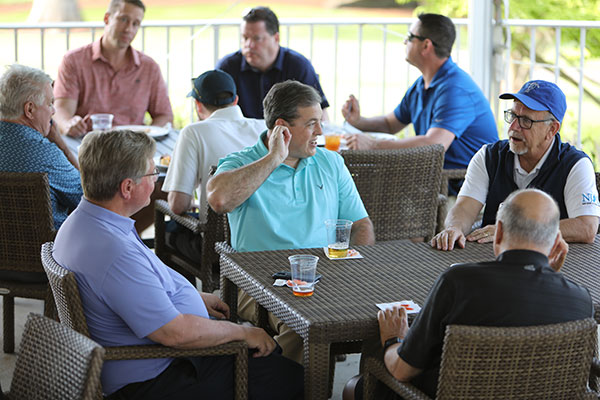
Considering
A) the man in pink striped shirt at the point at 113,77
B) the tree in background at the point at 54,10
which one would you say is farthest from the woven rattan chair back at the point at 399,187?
the tree in background at the point at 54,10

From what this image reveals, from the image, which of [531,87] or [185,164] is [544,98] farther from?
[185,164]

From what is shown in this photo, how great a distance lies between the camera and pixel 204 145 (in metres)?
3.82

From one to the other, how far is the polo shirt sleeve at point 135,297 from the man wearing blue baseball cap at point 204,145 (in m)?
1.57

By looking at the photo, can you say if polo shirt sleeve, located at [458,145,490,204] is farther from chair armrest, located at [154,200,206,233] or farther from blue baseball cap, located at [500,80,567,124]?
chair armrest, located at [154,200,206,233]

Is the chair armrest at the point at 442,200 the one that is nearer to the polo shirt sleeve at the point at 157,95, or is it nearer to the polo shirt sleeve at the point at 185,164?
the polo shirt sleeve at the point at 185,164

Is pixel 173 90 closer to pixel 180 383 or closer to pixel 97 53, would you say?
pixel 97 53

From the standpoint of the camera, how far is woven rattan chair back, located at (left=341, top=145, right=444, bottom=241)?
12.0ft

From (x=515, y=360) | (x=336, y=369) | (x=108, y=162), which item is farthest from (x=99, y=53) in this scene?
(x=515, y=360)

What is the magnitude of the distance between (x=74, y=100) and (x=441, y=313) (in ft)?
12.3

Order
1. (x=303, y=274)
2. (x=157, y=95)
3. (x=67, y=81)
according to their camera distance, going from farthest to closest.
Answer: (x=157, y=95) → (x=67, y=81) → (x=303, y=274)

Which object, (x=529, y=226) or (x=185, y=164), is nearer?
(x=529, y=226)

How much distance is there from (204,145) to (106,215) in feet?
4.94

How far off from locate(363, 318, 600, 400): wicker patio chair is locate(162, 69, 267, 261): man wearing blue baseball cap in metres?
2.05

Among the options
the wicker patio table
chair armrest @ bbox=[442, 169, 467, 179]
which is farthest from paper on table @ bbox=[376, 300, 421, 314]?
chair armrest @ bbox=[442, 169, 467, 179]
